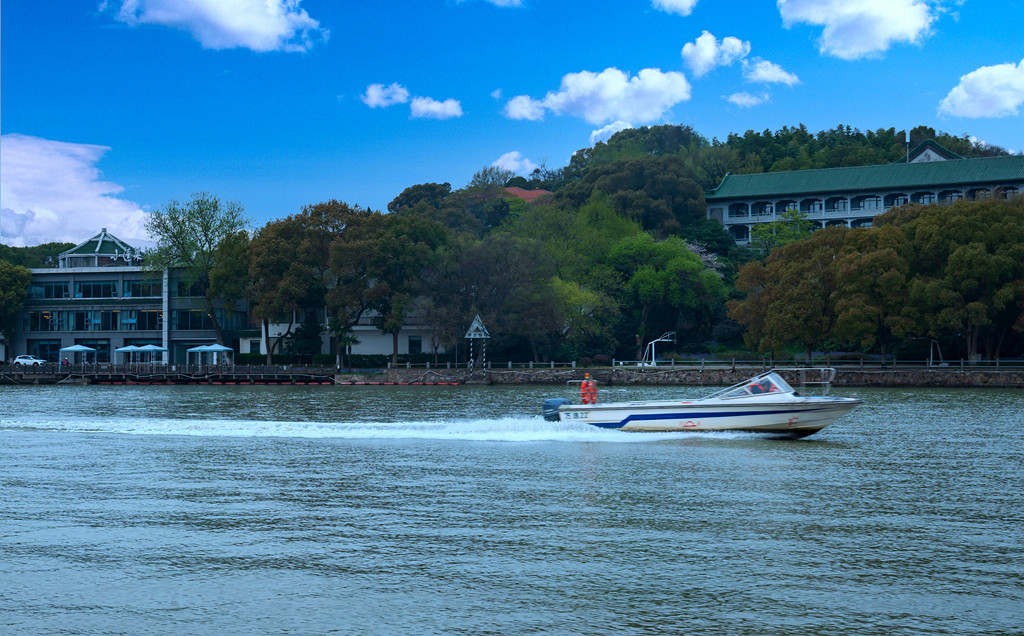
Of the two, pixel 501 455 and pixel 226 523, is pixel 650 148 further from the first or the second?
pixel 226 523

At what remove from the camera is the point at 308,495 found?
15.4 metres

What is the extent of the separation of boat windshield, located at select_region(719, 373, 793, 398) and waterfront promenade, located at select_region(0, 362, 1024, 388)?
2744 centimetres

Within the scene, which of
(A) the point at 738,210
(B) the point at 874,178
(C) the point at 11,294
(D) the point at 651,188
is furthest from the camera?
(A) the point at 738,210

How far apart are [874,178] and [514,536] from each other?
9454 cm

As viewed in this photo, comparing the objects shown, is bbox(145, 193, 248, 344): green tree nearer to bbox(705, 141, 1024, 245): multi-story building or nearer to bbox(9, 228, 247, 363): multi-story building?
bbox(9, 228, 247, 363): multi-story building

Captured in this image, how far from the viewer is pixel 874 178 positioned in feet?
316

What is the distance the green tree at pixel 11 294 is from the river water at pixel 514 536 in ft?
223

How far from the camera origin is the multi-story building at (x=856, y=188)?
92.5m

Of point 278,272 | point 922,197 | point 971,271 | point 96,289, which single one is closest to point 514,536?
point 971,271

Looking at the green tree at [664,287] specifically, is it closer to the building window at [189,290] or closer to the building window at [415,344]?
the building window at [415,344]

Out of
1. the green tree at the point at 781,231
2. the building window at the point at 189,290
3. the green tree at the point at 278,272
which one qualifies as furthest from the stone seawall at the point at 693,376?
the building window at the point at 189,290

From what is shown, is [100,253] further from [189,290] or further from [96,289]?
[189,290]

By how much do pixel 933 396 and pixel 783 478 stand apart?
3317cm

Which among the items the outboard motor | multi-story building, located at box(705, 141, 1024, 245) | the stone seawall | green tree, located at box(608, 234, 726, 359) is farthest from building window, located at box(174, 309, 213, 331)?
the outboard motor
